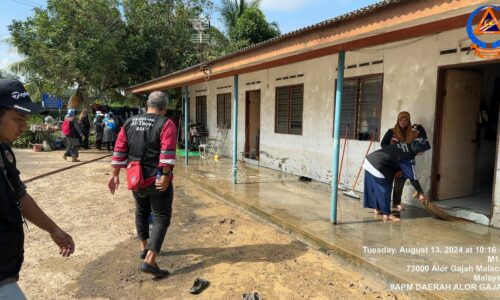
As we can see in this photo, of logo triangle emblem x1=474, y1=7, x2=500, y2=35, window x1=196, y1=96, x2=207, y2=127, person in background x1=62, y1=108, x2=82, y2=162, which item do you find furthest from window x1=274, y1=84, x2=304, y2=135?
person in background x1=62, y1=108, x2=82, y2=162

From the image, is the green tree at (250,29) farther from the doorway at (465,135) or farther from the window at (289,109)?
the doorway at (465,135)

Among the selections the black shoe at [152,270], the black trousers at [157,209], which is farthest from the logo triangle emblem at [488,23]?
the black shoe at [152,270]

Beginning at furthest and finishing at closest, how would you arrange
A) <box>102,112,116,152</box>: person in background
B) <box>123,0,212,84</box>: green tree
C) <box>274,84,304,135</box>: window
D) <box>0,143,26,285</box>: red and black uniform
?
<box>123,0,212,84</box>: green tree < <box>102,112,116,152</box>: person in background < <box>274,84,304,135</box>: window < <box>0,143,26,285</box>: red and black uniform

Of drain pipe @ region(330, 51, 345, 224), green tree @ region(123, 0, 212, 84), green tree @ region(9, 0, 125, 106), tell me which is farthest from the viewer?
green tree @ region(123, 0, 212, 84)

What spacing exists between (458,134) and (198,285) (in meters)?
4.63

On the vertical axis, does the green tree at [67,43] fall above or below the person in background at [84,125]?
above

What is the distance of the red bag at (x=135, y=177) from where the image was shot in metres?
3.30

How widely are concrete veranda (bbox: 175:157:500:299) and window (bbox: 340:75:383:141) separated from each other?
1271 mm

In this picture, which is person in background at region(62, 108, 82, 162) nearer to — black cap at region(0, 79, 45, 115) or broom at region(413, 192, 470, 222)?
broom at region(413, 192, 470, 222)

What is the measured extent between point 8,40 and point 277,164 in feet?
56.8

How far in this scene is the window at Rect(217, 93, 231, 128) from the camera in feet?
38.1

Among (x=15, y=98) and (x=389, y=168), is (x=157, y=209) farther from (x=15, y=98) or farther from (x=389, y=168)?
(x=389, y=168)

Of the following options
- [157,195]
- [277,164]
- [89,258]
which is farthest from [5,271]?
[277,164]

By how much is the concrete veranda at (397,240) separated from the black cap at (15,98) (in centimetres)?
311
